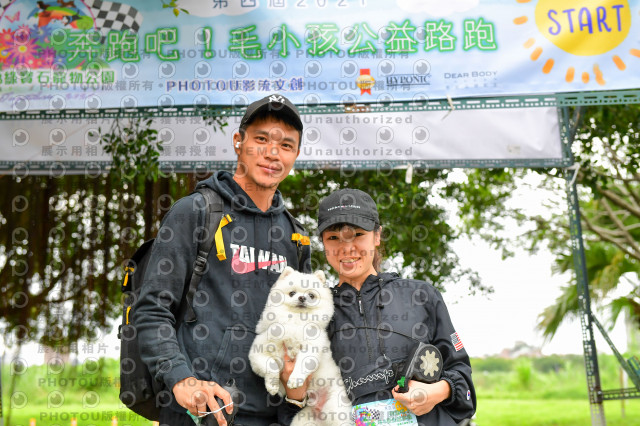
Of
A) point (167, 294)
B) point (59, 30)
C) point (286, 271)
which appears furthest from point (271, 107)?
point (59, 30)

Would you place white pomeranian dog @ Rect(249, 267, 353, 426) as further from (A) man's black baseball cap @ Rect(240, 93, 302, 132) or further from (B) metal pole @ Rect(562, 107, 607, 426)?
(B) metal pole @ Rect(562, 107, 607, 426)

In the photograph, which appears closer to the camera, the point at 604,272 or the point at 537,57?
the point at 537,57

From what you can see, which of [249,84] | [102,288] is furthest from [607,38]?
[102,288]

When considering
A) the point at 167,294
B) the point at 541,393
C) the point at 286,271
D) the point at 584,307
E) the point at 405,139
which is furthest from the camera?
the point at 541,393

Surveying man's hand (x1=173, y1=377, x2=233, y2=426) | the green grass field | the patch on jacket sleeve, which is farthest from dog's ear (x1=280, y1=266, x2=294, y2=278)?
the green grass field

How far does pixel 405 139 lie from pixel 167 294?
131 inches

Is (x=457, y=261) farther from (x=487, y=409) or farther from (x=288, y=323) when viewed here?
(x=487, y=409)

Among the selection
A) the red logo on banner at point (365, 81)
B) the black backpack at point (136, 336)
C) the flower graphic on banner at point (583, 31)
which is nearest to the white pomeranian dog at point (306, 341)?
the black backpack at point (136, 336)

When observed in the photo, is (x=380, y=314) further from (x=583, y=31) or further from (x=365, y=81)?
(x=583, y=31)

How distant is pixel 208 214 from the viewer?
2.29 metres

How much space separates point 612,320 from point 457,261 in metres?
5.60

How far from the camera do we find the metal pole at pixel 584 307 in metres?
4.73

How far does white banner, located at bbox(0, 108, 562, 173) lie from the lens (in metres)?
5.01

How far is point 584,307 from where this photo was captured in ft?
15.9
